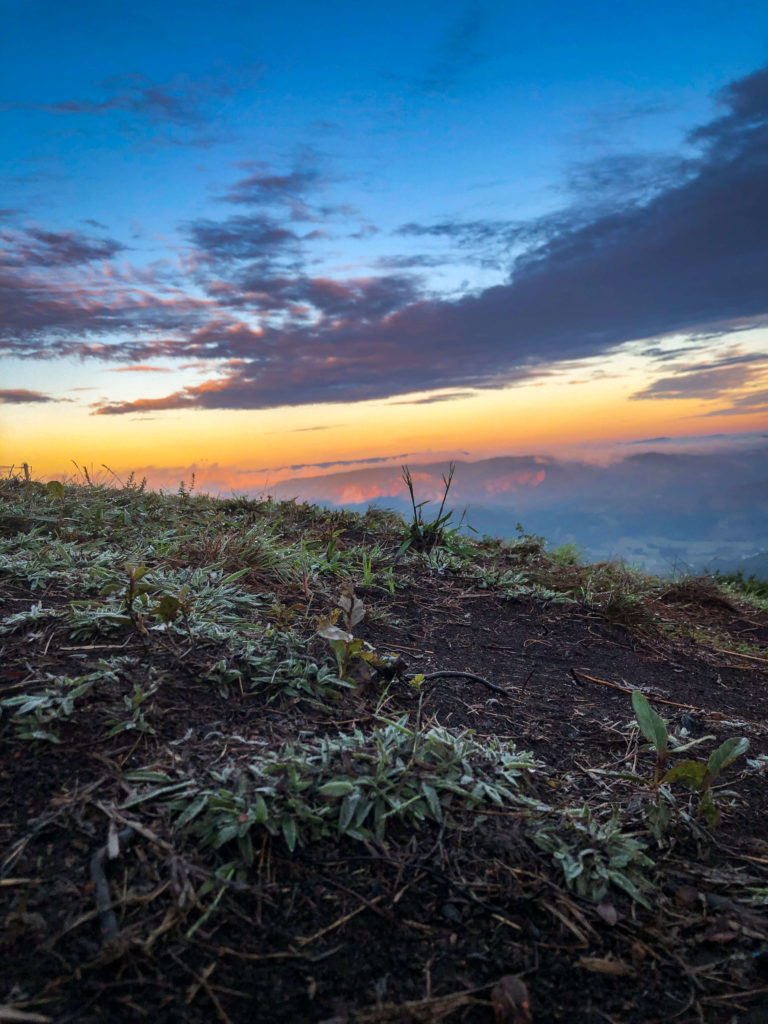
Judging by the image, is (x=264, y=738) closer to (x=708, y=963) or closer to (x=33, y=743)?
(x=33, y=743)

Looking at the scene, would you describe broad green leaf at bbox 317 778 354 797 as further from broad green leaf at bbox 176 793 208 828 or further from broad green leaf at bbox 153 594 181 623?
broad green leaf at bbox 153 594 181 623

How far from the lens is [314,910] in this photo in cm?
153

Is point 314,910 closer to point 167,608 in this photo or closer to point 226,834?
point 226,834

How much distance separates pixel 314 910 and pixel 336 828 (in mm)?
237

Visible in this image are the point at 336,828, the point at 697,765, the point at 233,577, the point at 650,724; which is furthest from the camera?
the point at 233,577

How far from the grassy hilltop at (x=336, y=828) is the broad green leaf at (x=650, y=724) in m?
0.01

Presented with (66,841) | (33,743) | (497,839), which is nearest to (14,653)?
(33,743)

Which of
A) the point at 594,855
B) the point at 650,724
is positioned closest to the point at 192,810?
the point at 594,855

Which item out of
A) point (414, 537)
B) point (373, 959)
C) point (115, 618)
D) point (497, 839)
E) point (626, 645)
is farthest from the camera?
point (414, 537)

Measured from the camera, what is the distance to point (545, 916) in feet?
5.37

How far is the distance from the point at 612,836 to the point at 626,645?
2.58 metres

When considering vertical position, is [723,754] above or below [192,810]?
below

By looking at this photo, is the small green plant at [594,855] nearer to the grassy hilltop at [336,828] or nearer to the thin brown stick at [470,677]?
the grassy hilltop at [336,828]

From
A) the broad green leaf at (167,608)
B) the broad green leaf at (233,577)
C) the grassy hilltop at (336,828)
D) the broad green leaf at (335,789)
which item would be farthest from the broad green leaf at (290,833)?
the broad green leaf at (233,577)
